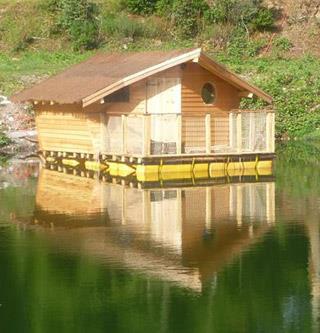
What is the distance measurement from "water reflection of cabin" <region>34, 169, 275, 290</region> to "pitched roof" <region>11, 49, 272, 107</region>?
2.67m

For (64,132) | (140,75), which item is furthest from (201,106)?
(64,132)

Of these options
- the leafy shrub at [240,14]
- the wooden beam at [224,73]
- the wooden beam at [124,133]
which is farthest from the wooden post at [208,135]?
the leafy shrub at [240,14]

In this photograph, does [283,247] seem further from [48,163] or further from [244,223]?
[48,163]

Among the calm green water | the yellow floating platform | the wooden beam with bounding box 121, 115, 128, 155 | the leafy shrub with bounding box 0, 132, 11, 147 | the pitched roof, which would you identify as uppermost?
the pitched roof

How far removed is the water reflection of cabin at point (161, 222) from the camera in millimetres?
17219

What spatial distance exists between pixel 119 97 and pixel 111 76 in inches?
33.2

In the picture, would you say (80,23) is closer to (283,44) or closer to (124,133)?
(283,44)

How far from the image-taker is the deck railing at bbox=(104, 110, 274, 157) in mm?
29328

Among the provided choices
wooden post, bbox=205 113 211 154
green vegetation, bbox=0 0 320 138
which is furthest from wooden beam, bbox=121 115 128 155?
green vegetation, bbox=0 0 320 138

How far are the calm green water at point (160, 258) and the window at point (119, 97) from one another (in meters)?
4.47

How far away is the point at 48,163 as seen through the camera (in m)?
33.8

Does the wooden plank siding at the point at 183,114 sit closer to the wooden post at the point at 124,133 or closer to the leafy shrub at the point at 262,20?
the wooden post at the point at 124,133

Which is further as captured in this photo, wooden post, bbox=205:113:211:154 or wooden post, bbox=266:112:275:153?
wooden post, bbox=266:112:275:153

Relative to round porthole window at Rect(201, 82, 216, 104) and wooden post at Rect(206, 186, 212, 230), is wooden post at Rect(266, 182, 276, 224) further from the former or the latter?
round porthole window at Rect(201, 82, 216, 104)
